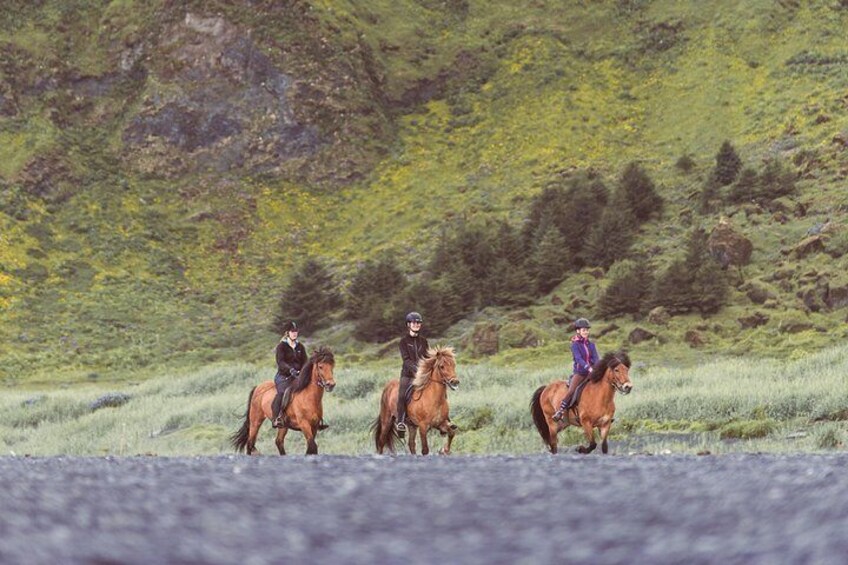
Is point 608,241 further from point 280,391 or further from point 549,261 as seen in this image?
point 280,391

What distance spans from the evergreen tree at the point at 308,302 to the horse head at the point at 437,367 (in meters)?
35.9

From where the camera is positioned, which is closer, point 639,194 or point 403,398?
point 403,398

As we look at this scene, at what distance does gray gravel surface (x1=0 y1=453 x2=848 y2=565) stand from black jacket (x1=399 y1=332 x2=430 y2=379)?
24.9ft

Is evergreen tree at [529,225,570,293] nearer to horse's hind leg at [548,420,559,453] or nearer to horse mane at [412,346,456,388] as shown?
horse's hind leg at [548,420,559,453]

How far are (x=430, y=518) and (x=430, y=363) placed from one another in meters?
10.1

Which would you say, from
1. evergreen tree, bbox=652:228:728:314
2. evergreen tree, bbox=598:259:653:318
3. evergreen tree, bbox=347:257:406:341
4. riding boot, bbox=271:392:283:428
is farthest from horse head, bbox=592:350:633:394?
evergreen tree, bbox=347:257:406:341

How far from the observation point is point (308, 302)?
174 feet

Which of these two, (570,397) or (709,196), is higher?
(709,196)

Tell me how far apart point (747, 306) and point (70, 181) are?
46.7 metres

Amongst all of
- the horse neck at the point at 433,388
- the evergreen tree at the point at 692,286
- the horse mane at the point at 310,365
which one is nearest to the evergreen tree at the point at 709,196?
the evergreen tree at the point at 692,286

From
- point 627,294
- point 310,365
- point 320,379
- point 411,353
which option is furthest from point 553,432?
point 627,294

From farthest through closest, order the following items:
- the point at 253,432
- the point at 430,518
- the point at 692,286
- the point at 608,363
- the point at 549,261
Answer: the point at 549,261 → the point at 692,286 → the point at 253,432 → the point at 608,363 → the point at 430,518

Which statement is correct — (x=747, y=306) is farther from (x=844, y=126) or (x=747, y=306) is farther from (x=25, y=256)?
(x=25, y=256)

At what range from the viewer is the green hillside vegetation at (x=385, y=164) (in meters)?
Result: 47.6
